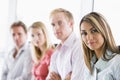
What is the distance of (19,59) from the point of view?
349 cm

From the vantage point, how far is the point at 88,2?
3404 millimetres

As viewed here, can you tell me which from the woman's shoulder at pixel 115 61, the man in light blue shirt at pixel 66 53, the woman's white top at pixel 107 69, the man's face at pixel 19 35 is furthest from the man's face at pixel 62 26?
the man's face at pixel 19 35

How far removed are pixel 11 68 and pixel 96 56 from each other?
1597mm

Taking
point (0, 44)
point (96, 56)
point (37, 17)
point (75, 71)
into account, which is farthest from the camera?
point (0, 44)

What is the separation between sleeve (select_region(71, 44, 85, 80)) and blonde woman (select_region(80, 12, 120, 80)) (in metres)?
0.19

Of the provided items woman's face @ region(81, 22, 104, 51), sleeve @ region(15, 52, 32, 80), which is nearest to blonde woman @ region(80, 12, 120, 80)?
woman's face @ region(81, 22, 104, 51)

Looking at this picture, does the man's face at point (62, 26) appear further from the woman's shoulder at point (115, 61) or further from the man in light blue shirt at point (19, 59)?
the man in light blue shirt at point (19, 59)

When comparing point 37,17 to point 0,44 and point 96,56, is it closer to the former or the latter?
point 0,44

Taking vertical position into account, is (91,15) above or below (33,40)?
above

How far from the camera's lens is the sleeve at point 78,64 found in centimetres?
242

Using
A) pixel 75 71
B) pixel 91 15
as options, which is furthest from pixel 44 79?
pixel 91 15

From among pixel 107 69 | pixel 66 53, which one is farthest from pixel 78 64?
pixel 107 69

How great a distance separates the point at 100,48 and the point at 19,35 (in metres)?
1.60

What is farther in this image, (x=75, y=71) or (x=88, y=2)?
(x=88, y=2)
